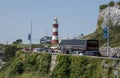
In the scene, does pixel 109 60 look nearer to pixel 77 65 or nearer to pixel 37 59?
pixel 77 65

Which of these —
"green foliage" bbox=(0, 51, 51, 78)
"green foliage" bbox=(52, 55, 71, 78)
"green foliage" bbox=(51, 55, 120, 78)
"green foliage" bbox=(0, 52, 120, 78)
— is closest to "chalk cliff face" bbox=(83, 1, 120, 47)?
"green foliage" bbox=(0, 51, 51, 78)

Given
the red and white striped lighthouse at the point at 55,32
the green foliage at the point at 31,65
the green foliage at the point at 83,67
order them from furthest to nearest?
the red and white striped lighthouse at the point at 55,32, the green foliage at the point at 31,65, the green foliage at the point at 83,67

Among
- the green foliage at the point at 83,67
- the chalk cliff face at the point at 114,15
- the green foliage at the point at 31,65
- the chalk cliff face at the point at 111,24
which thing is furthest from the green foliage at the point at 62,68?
the chalk cliff face at the point at 114,15

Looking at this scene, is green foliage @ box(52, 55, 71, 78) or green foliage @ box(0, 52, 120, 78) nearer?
green foliage @ box(0, 52, 120, 78)

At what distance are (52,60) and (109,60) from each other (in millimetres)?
13781

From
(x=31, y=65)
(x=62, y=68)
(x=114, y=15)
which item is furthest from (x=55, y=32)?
(x=62, y=68)

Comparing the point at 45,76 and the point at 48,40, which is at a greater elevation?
the point at 48,40

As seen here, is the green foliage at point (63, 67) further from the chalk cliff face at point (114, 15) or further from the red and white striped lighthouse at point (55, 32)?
the red and white striped lighthouse at point (55, 32)

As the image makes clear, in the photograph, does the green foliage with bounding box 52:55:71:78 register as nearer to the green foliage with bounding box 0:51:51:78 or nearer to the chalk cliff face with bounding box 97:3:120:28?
the green foliage with bounding box 0:51:51:78

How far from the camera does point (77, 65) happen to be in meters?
43.8

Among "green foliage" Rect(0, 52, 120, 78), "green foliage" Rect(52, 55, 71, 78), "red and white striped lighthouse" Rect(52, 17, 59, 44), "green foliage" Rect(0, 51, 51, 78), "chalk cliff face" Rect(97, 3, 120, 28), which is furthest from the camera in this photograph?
"red and white striped lighthouse" Rect(52, 17, 59, 44)

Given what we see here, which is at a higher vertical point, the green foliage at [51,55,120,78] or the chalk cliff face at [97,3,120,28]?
the chalk cliff face at [97,3,120,28]

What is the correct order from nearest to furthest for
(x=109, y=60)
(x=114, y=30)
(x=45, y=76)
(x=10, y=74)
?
(x=109, y=60) < (x=45, y=76) < (x=10, y=74) < (x=114, y=30)

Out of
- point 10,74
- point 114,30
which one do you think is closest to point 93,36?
point 114,30
